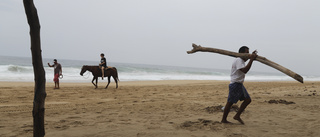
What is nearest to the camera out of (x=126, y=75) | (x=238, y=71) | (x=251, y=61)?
(x=251, y=61)

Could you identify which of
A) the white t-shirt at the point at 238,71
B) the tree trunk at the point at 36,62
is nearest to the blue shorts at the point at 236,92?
the white t-shirt at the point at 238,71

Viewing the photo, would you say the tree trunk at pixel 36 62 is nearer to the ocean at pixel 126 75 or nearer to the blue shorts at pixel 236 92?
the blue shorts at pixel 236 92

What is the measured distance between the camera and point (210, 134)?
4.60 metres

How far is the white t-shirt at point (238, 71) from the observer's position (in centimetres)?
503

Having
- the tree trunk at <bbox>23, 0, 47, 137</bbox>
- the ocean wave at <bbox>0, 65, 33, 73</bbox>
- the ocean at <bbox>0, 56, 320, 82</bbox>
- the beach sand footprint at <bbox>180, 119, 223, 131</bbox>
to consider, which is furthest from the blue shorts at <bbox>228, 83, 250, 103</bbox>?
the ocean wave at <bbox>0, 65, 33, 73</bbox>

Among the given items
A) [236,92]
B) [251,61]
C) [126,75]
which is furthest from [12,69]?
[251,61]

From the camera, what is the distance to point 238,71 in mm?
5195

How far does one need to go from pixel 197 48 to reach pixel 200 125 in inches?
67.0

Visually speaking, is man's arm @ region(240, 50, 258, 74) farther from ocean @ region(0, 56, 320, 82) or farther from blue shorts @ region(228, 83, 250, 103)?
ocean @ region(0, 56, 320, 82)

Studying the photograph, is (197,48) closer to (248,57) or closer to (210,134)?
(248,57)

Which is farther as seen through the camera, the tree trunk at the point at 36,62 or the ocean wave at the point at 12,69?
the ocean wave at the point at 12,69

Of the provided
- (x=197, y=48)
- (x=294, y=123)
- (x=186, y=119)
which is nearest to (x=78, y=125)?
(x=186, y=119)

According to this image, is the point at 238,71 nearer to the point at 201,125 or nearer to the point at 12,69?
the point at 201,125

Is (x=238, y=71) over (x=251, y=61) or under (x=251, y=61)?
under
